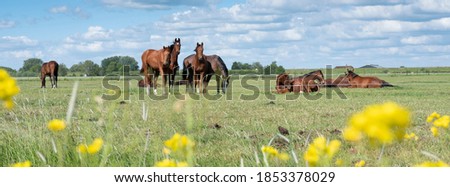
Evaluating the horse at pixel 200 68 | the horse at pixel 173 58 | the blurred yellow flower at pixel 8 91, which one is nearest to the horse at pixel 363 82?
the horse at pixel 200 68

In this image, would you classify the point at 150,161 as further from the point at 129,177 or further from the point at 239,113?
the point at 239,113

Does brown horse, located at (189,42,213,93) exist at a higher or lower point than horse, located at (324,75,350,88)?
higher

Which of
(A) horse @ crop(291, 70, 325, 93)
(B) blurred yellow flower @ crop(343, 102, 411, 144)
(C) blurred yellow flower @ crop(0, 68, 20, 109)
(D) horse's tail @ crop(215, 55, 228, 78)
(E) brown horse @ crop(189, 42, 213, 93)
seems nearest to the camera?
(B) blurred yellow flower @ crop(343, 102, 411, 144)

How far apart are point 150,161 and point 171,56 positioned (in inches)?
681

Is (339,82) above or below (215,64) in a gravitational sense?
below

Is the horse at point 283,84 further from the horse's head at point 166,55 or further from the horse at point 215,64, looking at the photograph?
the horse's head at point 166,55

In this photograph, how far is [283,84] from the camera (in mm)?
20844

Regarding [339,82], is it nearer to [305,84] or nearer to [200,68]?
[305,84]

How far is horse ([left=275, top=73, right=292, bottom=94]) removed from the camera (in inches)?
798

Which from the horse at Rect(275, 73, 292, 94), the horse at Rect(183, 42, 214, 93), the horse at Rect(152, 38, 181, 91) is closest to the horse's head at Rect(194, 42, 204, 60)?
the horse at Rect(183, 42, 214, 93)

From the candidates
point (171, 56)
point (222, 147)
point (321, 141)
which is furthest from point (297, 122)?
point (171, 56)

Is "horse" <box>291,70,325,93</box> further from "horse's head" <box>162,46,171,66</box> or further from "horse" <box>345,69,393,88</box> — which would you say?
"horse's head" <box>162,46,171,66</box>

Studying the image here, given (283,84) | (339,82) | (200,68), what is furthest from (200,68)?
(339,82)

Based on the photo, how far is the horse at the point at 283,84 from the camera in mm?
20266
